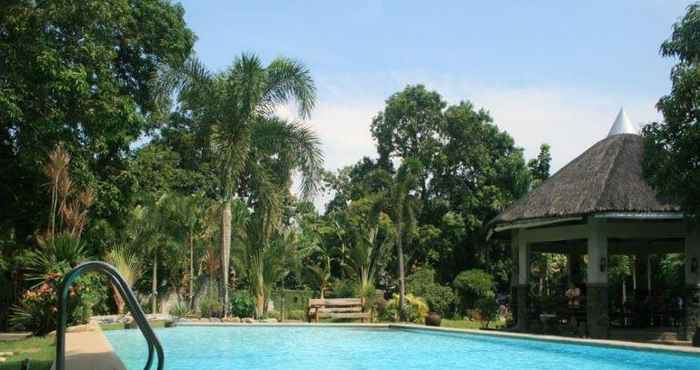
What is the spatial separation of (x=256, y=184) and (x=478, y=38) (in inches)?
259

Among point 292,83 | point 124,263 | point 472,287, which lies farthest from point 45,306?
point 472,287

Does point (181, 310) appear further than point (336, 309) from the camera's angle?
Yes

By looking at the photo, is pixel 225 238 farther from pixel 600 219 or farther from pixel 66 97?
pixel 600 219

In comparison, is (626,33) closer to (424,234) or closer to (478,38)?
(478,38)

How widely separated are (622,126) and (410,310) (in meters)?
7.47

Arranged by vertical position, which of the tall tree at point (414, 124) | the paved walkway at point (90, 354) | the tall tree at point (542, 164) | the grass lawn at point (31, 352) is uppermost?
the tall tree at point (414, 124)

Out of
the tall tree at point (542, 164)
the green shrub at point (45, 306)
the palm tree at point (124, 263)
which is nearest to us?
the green shrub at point (45, 306)

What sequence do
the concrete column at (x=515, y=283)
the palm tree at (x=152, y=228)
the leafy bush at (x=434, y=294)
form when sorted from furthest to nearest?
the leafy bush at (x=434, y=294) < the palm tree at (x=152, y=228) < the concrete column at (x=515, y=283)

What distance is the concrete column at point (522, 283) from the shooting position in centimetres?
1802

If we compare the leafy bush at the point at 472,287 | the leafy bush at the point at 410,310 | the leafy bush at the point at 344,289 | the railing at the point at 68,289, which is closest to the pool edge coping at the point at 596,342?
the leafy bush at the point at 410,310

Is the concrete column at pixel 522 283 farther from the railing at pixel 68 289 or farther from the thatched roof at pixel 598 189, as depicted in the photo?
the railing at pixel 68 289

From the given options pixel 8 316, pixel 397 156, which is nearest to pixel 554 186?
pixel 8 316

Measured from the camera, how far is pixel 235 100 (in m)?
18.3

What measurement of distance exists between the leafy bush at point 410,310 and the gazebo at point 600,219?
8.75 ft
